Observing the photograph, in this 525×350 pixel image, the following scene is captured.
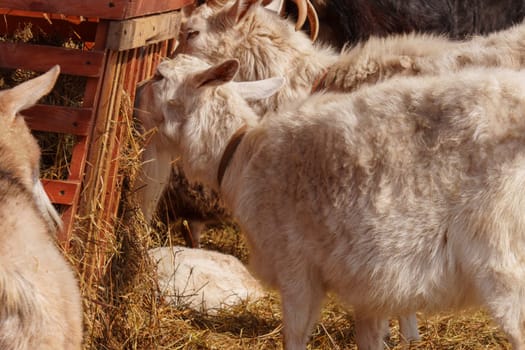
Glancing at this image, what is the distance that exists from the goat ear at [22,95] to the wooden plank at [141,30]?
827mm

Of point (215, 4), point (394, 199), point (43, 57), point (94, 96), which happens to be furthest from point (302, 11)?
point (394, 199)

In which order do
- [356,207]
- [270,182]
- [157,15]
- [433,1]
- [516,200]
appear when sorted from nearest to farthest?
[516,200] < [356,207] < [270,182] < [157,15] < [433,1]

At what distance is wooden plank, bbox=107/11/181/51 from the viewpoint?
5.46 m

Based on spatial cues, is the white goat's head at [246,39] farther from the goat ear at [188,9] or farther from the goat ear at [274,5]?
the goat ear at [274,5]

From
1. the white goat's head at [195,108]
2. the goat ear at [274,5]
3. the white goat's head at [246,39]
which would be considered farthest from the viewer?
the goat ear at [274,5]

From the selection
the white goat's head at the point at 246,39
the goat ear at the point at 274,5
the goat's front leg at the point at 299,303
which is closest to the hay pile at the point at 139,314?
the goat's front leg at the point at 299,303

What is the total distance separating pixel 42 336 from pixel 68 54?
2.09 meters

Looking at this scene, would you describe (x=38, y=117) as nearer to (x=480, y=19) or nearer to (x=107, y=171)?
(x=107, y=171)

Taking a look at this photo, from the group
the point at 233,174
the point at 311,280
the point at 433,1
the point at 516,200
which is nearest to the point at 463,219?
the point at 516,200

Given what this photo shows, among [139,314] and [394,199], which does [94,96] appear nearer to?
[139,314]

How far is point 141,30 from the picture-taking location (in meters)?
5.77

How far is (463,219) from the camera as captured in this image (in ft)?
15.9

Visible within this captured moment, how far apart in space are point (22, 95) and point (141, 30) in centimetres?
130

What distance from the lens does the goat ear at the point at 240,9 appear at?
7.68m
